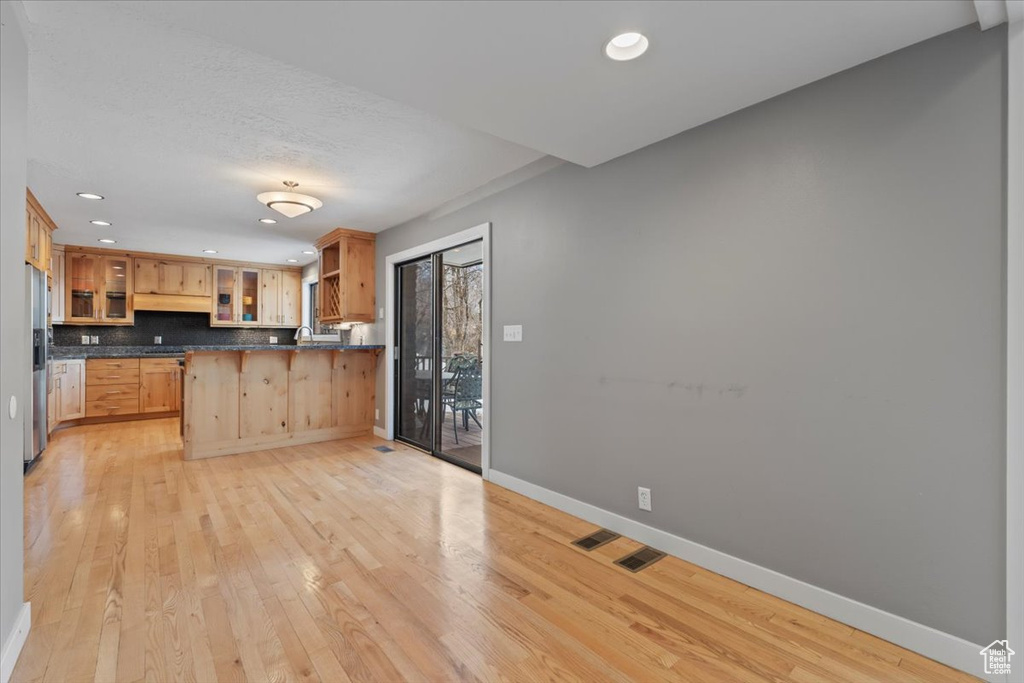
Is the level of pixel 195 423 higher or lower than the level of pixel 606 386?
lower

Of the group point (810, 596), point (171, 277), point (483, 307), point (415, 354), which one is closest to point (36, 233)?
point (171, 277)

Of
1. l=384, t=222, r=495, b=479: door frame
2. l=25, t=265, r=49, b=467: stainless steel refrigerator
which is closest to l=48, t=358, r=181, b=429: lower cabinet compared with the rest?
l=25, t=265, r=49, b=467: stainless steel refrigerator

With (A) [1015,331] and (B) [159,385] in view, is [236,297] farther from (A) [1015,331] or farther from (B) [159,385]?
(A) [1015,331]

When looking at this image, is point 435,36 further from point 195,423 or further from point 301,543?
point 195,423

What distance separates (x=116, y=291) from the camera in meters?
6.64

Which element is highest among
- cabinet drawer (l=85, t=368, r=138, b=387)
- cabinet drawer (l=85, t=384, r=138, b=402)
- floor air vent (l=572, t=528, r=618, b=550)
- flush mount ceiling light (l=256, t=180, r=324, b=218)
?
flush mount ceiling light (l=256, t=180, r=324, b=218)

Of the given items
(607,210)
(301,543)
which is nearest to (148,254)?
(301,543)

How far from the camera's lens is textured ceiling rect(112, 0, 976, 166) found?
4.94ft

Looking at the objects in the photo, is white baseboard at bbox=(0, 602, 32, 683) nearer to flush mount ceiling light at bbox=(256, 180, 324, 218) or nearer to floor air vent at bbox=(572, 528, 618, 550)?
floor air vent at bbox=(572, 528, 618, 550)

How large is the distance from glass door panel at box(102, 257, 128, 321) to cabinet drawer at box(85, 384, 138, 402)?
1173 millimetres

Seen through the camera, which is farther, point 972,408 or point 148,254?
point 148,254

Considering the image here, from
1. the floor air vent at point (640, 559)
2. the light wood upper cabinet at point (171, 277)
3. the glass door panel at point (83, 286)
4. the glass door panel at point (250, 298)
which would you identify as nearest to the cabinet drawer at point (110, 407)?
the glass door panel at point (83, 286)

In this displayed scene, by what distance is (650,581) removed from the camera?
86.4 inches

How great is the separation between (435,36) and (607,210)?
1498mm
